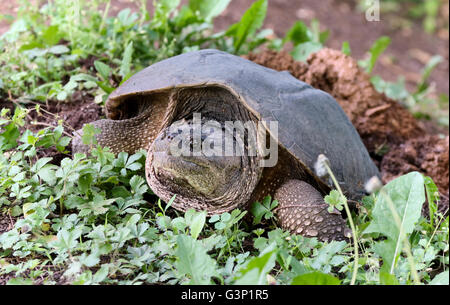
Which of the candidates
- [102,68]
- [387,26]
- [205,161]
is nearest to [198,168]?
[205,161]

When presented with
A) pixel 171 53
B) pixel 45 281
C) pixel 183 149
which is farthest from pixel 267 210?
pixel 171 53

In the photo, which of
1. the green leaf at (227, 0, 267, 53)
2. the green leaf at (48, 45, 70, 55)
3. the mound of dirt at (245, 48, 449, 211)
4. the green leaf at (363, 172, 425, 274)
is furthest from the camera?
the green leaf at (227, 0, 267, 53)

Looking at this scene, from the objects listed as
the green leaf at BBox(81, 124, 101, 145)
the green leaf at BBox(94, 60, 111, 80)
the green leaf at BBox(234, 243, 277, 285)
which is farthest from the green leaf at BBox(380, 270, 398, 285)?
the green leaf at BBox(94, 60, 111, 80)

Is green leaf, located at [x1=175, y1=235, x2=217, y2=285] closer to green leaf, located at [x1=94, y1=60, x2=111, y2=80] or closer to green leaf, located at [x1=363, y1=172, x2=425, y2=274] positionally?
green leaf, located at [x1=363, y1=172, x2=425, y2=274]

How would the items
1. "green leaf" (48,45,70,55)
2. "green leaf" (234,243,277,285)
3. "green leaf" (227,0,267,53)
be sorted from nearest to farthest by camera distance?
"green leaf" (234,243,277,285)
"green leaf" (48,45,70,55)
"green leaf" (227,0,267,53)

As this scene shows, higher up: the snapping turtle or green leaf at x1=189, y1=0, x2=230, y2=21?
green leaf at x1=189, y1=0, x2=230, y2=21

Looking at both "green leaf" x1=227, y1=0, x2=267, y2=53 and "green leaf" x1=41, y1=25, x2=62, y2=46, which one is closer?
"green leaf" x1=41, y1=25, x2=62, y2=46
